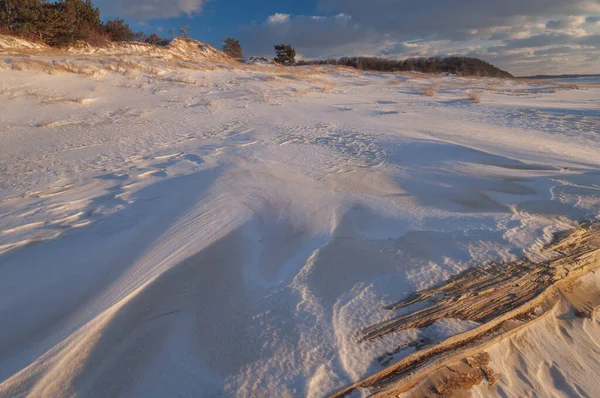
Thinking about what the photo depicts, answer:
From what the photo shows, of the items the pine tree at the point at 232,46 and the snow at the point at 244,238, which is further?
the pine tree at the point at 232,46

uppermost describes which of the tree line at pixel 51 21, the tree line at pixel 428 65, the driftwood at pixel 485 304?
the tree line at pixel 51 21

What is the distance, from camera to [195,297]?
6.88ft

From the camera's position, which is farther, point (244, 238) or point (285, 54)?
point (285, 54)

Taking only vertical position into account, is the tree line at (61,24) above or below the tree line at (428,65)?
above

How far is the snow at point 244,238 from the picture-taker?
165cm

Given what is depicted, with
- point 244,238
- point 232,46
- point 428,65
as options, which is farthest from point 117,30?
point 428,65

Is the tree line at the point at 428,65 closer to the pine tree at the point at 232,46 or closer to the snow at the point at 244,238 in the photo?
the pine tree at the point at 232,46

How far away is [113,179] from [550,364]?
459cm

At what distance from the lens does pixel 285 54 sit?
34000 millimetres

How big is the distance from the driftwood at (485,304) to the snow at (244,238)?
70mm

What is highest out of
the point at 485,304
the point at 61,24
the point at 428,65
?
the point at 61,24

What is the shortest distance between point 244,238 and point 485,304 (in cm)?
178

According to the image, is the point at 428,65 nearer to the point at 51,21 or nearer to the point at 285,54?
the point at 285,54

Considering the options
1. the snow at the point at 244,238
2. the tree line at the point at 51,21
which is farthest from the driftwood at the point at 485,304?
the tree line at the point at 51,21
